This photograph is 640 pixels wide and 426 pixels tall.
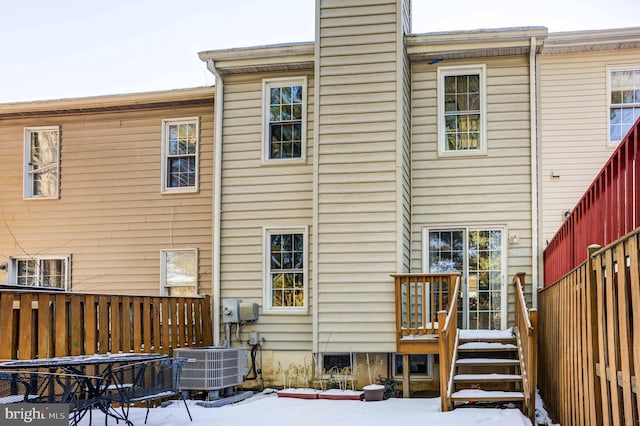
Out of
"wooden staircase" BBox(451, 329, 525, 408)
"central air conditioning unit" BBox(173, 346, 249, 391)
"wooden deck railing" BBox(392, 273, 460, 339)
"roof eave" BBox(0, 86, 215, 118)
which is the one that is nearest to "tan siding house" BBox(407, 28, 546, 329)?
"wooden staircase" BBox(451, 329, 525, 408)

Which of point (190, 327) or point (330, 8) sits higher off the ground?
point (330, 8)

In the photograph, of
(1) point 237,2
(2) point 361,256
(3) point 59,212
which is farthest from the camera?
(1) point 237,2

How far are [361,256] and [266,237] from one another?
1.83 m

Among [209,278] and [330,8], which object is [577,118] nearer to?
[330,8]

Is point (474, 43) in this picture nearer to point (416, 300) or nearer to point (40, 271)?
point (416, 300)

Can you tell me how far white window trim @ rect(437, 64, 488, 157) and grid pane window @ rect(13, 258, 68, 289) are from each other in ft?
24.0

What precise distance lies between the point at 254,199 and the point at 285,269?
4.08ft

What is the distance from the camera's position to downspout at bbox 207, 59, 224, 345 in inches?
446

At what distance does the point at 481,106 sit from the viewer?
10.8 metres

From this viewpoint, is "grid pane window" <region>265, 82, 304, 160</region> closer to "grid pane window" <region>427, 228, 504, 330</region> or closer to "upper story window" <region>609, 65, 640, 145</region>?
"grid pane window" <region>427, 228, 504, 330</region>

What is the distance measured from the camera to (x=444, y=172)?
10.9 meters

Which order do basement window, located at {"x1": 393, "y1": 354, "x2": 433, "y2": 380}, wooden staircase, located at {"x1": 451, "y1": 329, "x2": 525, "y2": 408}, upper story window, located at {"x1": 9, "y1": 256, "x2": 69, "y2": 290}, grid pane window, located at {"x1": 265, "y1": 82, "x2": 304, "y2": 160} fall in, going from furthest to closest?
1. upper story window, located at {"x1": 9, "y1": 256, "x2": 69, "y2": 290}
2. grid pane window, located at {"x1": 265, "y1": 82, "x2": 304, "y2": 160}
3. basement window, located at {"x1": 393, "y1": 354, "x2": 433, "y2": 380}
4. wooden staircase, located at {"x1": 451, "y1": 329, "x2": 525, "y2": 408}

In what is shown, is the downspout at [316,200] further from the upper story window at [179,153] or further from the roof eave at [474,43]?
the upper story window at [179,153]

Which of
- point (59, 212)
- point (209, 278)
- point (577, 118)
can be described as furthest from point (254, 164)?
point (577, 118)
